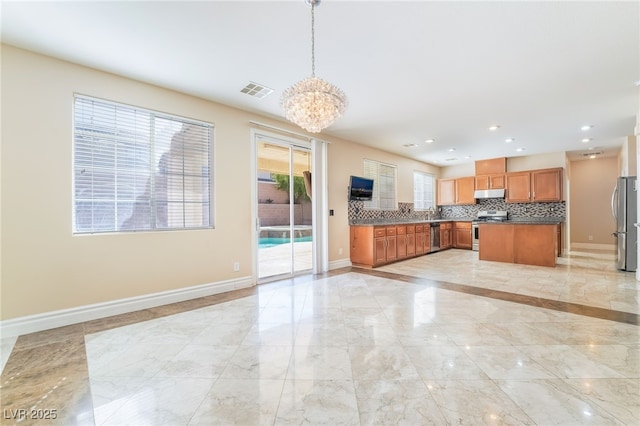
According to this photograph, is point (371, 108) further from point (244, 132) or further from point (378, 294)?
point (378, 294)

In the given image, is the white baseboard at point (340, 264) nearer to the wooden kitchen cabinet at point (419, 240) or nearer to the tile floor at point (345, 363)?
the tile floor at point (345, 363)

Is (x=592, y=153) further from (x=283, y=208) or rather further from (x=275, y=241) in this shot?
(x=275, y=241)

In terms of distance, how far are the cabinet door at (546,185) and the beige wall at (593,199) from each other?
2197 millimetres

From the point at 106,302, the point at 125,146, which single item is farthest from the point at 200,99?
the point at 106,302

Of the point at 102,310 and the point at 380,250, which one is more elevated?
the point at 380,250

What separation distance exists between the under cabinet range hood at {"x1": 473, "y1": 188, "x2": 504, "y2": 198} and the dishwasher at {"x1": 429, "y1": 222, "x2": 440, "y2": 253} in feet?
4.89

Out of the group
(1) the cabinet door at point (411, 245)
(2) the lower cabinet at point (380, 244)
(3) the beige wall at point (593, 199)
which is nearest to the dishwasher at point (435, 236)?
(1) the cabinet door at point (411, 245)

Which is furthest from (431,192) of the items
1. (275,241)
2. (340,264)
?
(275,241)

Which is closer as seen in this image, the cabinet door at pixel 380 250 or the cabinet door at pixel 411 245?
the cabinet door at pixel 380 250

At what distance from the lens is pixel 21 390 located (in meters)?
1.78

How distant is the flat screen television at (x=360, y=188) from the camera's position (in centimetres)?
595

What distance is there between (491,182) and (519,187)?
2.30 ft

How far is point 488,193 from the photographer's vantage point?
25.7ft

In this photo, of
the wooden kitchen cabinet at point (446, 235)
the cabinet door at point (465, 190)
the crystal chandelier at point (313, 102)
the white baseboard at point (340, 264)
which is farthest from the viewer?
the cabinet door at point (465, 190)
